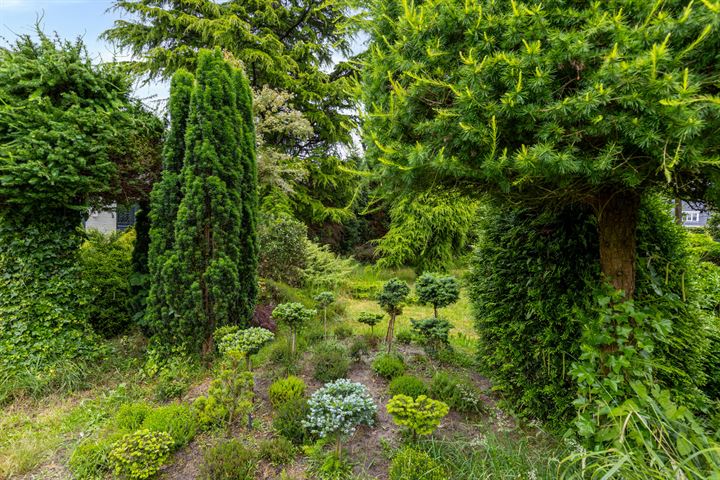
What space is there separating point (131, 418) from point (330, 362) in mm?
1652

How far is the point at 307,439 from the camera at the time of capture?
8.07ft

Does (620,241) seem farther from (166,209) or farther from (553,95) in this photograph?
(166,209)

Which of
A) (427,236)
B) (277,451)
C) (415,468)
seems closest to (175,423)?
(277,451)

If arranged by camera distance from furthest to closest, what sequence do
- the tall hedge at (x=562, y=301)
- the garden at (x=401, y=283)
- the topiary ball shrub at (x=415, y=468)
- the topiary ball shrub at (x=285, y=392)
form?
the topiary ball shrub at (x=285, y=392) < the tall hedge at (x=562, y=301) < the topiary ball shrub at (x=415, y=468) < the garden at (x=401, y=283)

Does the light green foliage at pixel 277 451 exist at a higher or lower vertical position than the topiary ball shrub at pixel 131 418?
lower

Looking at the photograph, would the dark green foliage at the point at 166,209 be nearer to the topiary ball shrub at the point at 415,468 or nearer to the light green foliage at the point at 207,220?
the light green foliage at the point at 207,220

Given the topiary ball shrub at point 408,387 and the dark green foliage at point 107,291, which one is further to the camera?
the dark green foliage at point 107,291

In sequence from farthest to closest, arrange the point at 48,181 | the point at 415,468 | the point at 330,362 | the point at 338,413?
1. the point at 330,362
2. the point at 48,181
3. the point at 338,413
4. the point at 415,468

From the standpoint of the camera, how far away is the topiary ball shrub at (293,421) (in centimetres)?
250

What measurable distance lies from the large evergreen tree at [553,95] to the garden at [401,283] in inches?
0.4

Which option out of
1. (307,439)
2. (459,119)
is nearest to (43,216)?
(307,439)

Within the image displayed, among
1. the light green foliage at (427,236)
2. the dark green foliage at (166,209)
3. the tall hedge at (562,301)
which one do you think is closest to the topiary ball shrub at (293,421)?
the tall hedge at (562,301)

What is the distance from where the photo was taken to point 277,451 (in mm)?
2328

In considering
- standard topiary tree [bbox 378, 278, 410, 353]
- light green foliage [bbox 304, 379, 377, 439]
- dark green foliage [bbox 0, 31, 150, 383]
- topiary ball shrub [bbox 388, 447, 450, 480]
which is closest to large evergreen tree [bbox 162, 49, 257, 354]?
dark green foliage [bbox 0, 31, 150, 383]
